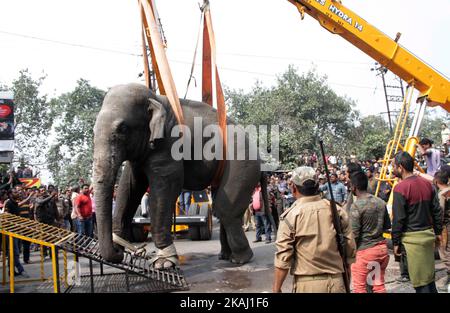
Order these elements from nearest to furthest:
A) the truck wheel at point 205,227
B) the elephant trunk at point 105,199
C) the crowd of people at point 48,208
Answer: the elephant trunk at point 105,199 < the crowd of people at point 48,208 < the truck wheel at point 205,227

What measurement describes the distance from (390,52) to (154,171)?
5825mm

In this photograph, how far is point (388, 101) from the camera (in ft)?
123

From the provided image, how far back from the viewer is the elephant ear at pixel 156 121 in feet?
21.6

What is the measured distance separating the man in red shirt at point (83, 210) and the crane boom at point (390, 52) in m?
7.60

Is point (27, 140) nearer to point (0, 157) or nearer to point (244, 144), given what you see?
point (0, 157)

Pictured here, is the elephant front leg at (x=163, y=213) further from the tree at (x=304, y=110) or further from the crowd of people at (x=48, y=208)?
the tree at (x=304, y=110)

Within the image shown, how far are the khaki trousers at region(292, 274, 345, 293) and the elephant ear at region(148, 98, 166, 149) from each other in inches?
141

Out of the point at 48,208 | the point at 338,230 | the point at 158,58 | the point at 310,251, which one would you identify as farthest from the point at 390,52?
the point at 48,208

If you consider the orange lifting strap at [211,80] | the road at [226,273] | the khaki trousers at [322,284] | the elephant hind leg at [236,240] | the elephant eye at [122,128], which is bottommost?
the road at [226,273]

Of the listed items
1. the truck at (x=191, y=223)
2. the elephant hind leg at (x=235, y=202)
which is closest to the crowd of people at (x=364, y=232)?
the elephant hind leg at (x=235, y=202)

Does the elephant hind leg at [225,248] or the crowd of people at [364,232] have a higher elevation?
the crowd of people at [364,232]

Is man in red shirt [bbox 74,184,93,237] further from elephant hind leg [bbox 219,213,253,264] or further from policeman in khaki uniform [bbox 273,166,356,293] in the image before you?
policeman in khaki uniform [bbox 273,166,356,293]

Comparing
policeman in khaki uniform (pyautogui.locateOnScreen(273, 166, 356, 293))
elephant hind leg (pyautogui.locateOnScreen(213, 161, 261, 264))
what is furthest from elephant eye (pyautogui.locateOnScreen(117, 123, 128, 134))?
policeman in khaki uniform (pyautogui.locateOnScreen(273, 166, 356, 293))
